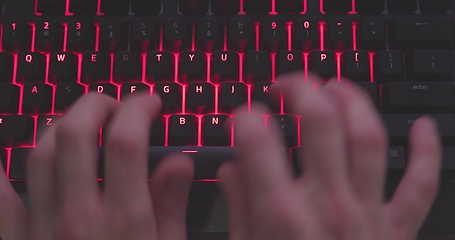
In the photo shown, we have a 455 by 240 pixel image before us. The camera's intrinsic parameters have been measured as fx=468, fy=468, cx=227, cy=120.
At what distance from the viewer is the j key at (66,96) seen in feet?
2.31

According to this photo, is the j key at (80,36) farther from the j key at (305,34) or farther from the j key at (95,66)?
the j key at (305,34)

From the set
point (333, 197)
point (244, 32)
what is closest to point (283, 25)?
point (244, 32)

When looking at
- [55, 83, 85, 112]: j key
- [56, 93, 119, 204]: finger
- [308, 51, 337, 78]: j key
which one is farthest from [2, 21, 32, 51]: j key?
[308, 51, 337, 78]: j key

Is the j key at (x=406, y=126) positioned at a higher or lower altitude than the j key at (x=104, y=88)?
lower

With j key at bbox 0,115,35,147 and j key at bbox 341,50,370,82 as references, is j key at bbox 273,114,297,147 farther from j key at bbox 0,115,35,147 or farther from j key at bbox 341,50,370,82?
j key at bbox 0,115,35,147

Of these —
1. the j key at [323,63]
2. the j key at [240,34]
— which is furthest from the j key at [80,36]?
the j key at [323,63]

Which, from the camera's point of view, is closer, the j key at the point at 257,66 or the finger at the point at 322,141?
the finger at the point at 322,141

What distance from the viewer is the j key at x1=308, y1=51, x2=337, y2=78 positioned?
703 millimetres

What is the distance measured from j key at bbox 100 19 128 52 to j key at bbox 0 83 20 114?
0.48 ft

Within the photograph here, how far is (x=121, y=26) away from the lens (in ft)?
2.40

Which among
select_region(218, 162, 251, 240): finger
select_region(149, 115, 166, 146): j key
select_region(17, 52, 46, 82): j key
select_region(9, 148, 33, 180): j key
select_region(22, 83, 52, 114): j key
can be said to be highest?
select_region(17, 52, 46, 82): j key

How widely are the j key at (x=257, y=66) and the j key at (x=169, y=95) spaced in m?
0.11

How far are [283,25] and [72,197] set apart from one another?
418mm

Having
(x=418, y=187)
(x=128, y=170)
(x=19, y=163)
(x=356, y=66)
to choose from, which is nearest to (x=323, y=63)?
(x=356, y=66)
